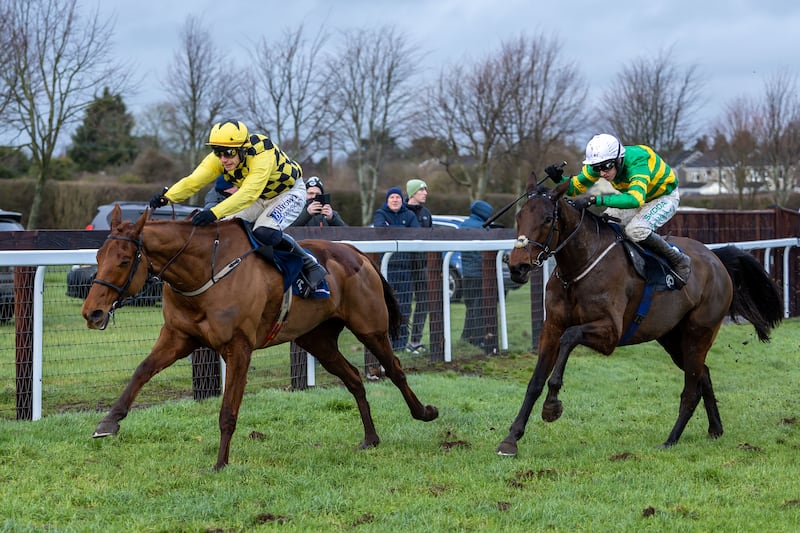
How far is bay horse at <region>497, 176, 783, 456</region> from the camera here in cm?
554

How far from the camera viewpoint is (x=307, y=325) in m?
5.85

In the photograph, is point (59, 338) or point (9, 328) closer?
point (9, 328)

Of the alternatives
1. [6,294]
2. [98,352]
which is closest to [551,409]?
[98,352]

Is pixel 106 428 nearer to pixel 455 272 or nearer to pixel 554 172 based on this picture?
pixel 554 172

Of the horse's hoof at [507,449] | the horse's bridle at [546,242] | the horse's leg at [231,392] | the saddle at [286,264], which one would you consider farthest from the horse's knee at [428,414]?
the horse's leg at [231,392]

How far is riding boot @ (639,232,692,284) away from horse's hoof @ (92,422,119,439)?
144 inches

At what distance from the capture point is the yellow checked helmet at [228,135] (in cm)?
524

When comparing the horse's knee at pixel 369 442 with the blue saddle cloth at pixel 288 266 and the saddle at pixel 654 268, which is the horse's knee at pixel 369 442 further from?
the saddle at pixel 654 268

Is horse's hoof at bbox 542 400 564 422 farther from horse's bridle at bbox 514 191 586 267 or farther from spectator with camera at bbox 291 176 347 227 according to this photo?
spectator with camera at bbox 291 176 347 227

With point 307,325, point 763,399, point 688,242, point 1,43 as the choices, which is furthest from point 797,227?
point 1,43

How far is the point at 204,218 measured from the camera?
5160mm

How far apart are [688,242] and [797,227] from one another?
8.35 meters

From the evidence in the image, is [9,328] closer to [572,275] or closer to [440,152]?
[572,275]

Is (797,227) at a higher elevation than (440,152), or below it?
below
